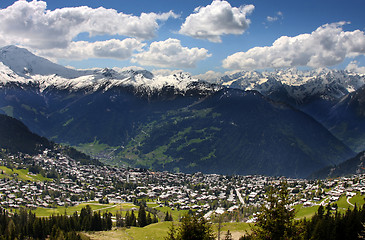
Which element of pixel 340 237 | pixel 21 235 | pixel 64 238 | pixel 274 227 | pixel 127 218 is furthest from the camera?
pixel 127 218

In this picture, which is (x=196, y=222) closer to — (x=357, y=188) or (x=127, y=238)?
(x=127, y=238)

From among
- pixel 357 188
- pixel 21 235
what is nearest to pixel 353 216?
pixel 21 235

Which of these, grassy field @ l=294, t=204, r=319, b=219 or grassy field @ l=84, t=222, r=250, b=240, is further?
grassy field @ l=294, t=204, r=319, b=219

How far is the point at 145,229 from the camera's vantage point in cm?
13612

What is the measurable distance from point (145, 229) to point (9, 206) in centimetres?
10163

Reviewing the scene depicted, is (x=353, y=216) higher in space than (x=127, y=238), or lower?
higher

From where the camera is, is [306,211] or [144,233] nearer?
[144,233]

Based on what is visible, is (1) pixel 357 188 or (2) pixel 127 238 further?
(1) pixel 357 188

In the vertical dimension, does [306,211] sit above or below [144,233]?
below

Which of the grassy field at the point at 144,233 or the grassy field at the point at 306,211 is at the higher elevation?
the grassy field at the point at 144,233

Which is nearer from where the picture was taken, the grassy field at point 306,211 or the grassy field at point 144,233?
the grassy field at point 144,233

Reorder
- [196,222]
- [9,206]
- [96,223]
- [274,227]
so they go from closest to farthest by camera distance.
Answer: [274,227]
[196,222]
[96,223]
[9,206]

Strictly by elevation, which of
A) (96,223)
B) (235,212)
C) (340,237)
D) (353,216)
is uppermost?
(353,216)

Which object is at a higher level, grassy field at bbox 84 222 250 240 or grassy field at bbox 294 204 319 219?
grassy field at bbox 84 222 250 240
